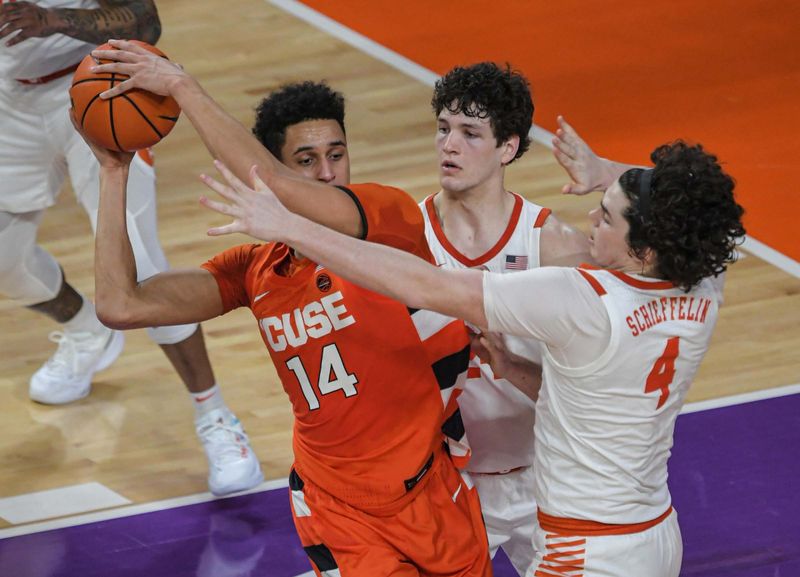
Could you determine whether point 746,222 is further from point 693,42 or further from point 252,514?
point 252,514

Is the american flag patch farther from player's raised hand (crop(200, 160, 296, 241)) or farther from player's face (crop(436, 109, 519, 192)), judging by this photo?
player's raised hand (crop(200, 160, 296, 241))

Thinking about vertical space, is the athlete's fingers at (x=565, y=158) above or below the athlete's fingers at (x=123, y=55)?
below

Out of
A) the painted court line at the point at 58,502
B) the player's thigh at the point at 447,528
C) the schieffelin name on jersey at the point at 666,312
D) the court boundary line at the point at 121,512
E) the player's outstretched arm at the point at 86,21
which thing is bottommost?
the painted court line at the point at 58,502

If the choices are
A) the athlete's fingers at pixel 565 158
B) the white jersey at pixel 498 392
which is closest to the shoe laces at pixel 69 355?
the white jersey at pixel 498 392

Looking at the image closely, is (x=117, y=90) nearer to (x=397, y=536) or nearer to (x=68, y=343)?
(x=397, y=536)

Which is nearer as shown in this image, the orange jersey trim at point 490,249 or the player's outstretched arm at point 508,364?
the player's outstretched arm at point 508,364

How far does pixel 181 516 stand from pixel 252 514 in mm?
287

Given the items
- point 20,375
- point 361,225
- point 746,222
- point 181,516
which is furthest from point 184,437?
point 746,222

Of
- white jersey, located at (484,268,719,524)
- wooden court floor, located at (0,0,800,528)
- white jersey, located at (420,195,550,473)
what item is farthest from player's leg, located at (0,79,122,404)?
white jersey, located at (484,268,719,524)

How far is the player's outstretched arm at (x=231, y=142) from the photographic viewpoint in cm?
344

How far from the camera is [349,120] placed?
29.9ft

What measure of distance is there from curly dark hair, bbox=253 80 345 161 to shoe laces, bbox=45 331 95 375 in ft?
8.39

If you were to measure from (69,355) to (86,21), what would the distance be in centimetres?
185

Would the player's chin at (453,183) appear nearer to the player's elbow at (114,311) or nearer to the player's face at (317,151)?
the player's face at (317,151)
